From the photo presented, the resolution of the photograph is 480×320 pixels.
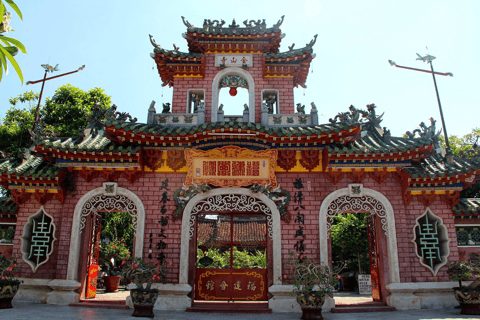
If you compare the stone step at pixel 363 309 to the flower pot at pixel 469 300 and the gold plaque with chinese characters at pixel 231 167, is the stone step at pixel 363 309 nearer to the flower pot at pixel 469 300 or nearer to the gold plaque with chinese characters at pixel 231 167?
the flower pot at pixel 469 300

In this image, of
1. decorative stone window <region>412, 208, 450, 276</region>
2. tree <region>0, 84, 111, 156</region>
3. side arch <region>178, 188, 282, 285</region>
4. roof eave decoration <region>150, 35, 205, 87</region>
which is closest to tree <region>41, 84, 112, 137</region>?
tree <region>0, 84, 111, 156</region>

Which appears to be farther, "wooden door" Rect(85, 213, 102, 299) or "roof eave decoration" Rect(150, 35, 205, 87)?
"roof eave decoration" Rect(150, 35, 205, 87)

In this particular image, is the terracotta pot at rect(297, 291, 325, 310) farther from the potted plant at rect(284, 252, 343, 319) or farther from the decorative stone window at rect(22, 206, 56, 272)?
the decorative stone window at rect(22, 206, 56, 272)

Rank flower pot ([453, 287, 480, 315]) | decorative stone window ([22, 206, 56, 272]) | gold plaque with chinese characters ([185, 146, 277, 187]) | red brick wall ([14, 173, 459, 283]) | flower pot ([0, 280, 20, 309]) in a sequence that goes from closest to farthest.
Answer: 1. flower pot ([453, 287, 480, 315])
2. flower pot ([0, 280, 20, 309])
3. red brick wall ([14, 173, 459, 283])
4. decorative stone window ([22, 206, 56, 272])
5. gold plaque with chinese characters ([185, 146, 277, 187])

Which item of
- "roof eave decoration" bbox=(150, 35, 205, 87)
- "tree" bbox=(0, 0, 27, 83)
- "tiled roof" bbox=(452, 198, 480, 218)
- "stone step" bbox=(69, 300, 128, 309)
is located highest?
"roof eave decoration" bbox=(150, 35, 205, 87)

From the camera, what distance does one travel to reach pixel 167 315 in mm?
8414

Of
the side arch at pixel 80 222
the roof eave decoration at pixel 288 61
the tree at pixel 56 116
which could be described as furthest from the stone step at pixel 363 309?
the tree at pixel 56 116

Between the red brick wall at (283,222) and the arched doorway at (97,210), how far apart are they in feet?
0.50

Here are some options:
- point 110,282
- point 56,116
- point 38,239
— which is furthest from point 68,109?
point 38,239

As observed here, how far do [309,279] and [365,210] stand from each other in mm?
2951

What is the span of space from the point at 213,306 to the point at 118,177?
454 cm

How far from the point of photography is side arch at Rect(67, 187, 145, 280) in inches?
379

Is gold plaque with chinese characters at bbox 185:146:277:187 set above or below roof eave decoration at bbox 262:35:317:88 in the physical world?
below

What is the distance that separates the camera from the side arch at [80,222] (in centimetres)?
962
